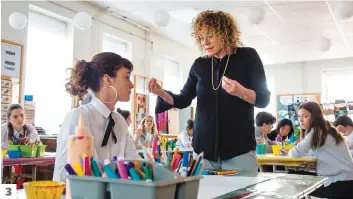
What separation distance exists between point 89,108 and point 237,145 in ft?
1.84

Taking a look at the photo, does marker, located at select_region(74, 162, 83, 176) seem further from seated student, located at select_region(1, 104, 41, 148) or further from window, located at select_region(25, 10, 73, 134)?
window, located at select_region(25, 10, 73, 134)

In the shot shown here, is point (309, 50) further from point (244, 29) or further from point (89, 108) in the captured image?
point (89, 108)

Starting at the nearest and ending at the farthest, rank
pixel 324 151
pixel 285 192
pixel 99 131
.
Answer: pixel 285 192, pixel 99 131, pixel 324 151

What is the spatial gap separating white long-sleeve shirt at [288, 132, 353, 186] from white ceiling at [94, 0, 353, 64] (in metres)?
2.82

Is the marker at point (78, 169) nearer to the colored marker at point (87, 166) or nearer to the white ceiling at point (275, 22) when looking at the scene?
the colored marker at point (87, 166)

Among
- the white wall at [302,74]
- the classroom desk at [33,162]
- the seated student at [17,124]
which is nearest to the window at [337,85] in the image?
the white wall at [302,74]

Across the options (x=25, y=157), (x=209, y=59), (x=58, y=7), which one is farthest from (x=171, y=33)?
(x=209, y=59)

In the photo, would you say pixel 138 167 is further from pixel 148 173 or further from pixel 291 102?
pixel 291 102

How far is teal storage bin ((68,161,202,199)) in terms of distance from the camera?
2.12 feet

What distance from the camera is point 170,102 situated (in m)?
1.61

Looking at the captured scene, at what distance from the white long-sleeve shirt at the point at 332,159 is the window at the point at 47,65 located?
354 cm

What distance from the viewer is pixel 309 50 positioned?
29.0ft

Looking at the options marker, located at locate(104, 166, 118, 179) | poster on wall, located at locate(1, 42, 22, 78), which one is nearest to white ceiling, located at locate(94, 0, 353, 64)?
poster on wall, located at locate(1, 42, 22, 78)

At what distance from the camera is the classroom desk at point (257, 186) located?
0.96 metres
